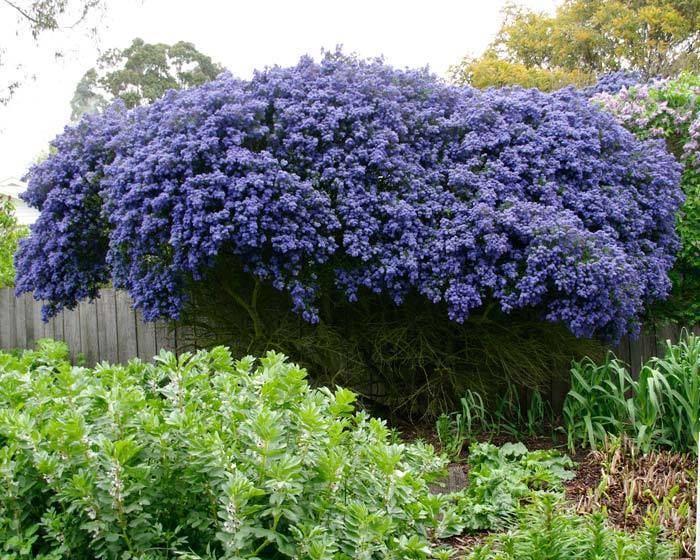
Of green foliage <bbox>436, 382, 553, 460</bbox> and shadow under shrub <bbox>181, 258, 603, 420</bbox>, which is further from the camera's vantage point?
shadow under shrub <bbox>181, 258, 603, 420</bbox>

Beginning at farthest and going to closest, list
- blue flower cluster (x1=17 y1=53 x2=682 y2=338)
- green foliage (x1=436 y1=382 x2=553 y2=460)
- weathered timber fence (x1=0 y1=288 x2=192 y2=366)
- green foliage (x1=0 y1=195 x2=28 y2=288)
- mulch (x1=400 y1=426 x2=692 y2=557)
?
green foliage (x1=0 y1=195 x2=28 y2=288)
weathered timber fence (x1=0 y1=288 x2=192 y2=366)
green foliage (x1=436 y1=382 x2=553 y2=460)
blue flower cluster (x1=17 y1=53 x2=682 y2=338)
mulch (x1=400 y1=426 x2=692 y2=557)

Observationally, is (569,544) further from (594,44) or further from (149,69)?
(149,69)

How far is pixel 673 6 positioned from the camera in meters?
20.3

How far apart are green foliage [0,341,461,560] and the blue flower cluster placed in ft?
9.26

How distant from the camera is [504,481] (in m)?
4.20

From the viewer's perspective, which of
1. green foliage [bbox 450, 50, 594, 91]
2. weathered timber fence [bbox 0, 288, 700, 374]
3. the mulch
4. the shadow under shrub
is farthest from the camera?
green foliage [bbox 450, 50, 594, 91]

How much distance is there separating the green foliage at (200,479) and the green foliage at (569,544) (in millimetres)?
585

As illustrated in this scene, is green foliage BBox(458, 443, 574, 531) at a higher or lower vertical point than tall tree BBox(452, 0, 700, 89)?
lower

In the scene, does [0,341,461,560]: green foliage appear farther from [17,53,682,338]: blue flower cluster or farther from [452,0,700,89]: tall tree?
[452,0,700,89]: tall tree

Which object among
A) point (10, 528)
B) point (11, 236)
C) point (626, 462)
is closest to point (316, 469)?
point (10, 528)

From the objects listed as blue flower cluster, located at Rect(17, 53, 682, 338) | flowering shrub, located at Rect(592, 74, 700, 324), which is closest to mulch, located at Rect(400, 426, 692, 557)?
blue flower cluster, located at Rect(17, 53, 682, 338)

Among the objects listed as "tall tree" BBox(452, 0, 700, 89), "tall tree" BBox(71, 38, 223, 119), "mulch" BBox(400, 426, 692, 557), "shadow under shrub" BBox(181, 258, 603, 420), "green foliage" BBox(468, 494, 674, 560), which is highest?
"tall tree" BBox(71, 38, 223, 119)

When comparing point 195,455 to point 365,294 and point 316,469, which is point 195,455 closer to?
point 316,469

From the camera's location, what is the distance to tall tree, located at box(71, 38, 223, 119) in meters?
32.8
